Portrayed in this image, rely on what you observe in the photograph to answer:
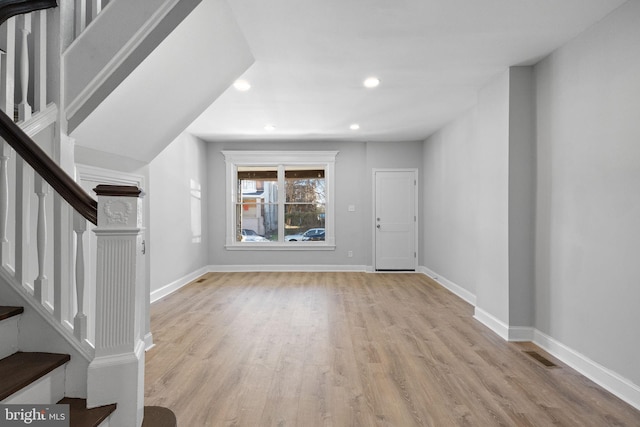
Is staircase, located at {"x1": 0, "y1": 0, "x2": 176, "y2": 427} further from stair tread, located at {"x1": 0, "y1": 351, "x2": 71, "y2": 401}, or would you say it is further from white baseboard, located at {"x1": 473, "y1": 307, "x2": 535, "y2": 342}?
white baseboard, located at {"x1": 473, "y1": 307, "x2": 535, "y2": 342}

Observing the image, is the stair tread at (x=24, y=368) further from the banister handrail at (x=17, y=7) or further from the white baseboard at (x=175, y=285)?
the white baseboard at (x=175, y=285)

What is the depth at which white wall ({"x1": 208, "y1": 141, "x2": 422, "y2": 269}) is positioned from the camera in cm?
686

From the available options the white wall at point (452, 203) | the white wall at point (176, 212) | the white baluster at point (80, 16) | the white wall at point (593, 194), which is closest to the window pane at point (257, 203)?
the white wall at point (176, 212)

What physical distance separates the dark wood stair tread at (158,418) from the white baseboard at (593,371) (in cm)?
271

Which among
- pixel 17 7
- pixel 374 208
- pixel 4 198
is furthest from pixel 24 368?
pixel 374 208

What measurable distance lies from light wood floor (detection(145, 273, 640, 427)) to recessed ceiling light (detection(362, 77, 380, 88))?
261 centimetres

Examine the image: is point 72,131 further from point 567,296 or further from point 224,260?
point 224,260

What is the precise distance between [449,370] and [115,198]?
250 centimetres

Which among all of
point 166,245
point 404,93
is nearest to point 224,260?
point 166,245

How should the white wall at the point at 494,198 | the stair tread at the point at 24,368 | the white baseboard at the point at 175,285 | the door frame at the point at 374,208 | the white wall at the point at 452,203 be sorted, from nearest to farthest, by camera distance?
1. the stair tread at the point at 24,368
2. the white wall at the point at 494,198
3. the white baseboard at the point at 175,285
4. the white wall at the point at 452,203
5. the door frame at the point at 374,208

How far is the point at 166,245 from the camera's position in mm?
4953

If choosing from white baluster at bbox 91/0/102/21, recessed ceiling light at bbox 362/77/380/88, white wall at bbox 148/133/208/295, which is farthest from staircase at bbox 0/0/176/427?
recessed ceiling light at bbox 362/77/380/88

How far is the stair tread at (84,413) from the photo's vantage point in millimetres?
1372

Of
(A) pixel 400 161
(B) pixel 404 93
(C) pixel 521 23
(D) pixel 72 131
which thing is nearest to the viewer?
(D) pixel 72 131
